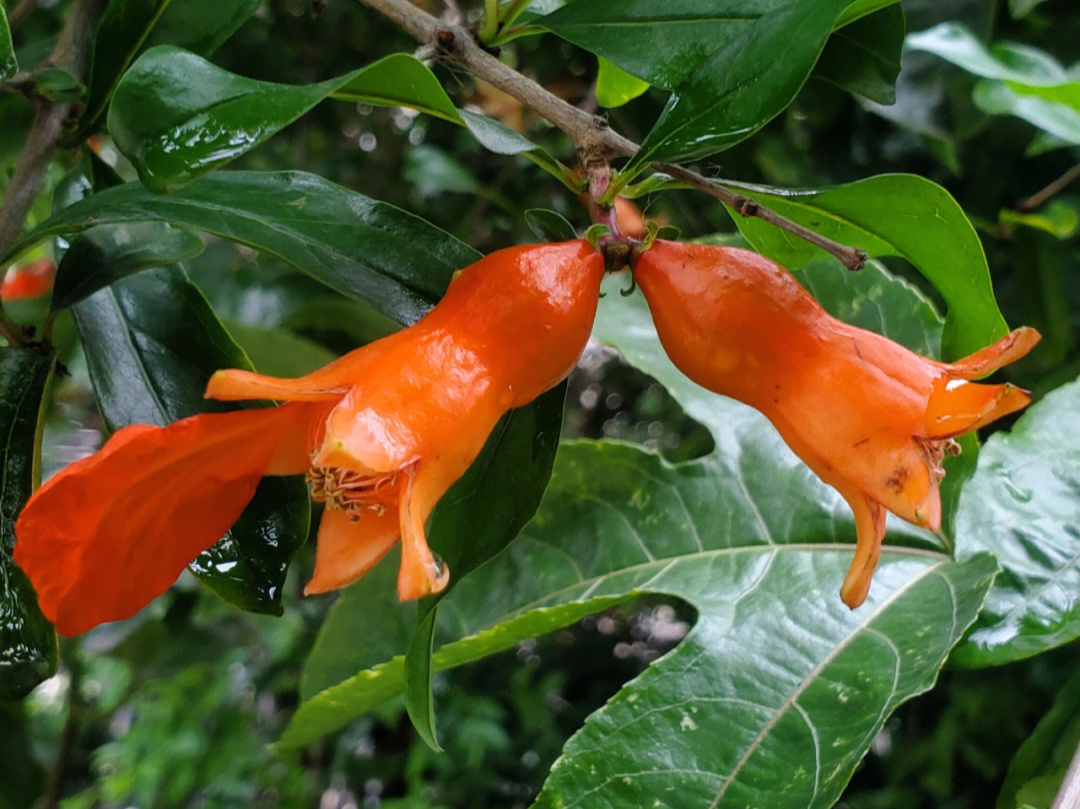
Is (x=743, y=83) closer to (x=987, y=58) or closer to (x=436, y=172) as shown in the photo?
(x=987, y=58)

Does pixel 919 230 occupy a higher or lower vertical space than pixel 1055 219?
higher

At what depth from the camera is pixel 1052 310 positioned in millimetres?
1131

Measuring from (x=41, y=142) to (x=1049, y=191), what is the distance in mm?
1072

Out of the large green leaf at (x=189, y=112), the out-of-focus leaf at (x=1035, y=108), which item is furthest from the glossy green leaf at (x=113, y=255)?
the out-of-focus leaf at (x=1035, y=108)

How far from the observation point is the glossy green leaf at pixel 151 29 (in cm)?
55

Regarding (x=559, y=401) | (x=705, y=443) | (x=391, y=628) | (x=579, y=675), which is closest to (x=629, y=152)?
(x=559, y=401)

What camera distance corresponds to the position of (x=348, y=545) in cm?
44

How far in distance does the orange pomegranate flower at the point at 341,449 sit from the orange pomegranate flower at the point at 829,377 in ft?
0.17

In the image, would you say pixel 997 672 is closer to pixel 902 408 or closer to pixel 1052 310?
pixel 1052 310

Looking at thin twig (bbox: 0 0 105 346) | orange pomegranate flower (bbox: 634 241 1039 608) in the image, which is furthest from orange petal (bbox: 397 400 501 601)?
thin twig (bbox: 0 0 105 346)

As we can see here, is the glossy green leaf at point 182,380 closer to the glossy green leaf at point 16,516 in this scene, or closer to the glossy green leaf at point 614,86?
the glossy green leaf at point 16,516

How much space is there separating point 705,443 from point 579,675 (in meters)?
0.62

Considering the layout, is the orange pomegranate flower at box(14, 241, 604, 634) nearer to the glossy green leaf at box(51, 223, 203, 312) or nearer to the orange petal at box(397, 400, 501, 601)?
the orange petal at box(397, 400, 501, 601)

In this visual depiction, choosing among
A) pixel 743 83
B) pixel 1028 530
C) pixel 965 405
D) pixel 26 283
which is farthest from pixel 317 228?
pixel 26 283
